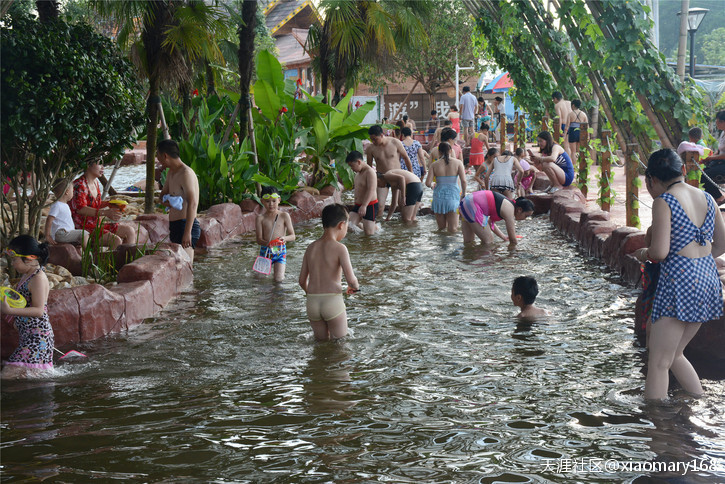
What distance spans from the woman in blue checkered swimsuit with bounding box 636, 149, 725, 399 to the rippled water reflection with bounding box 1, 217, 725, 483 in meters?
0.50

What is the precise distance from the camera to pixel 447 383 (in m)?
5.45

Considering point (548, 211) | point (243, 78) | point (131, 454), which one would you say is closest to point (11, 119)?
point (131, 454)

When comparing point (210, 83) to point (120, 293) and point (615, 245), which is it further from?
point (120, 293)

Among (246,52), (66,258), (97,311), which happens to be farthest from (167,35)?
(97,311)

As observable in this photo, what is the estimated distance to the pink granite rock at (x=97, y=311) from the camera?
6465 millimetres

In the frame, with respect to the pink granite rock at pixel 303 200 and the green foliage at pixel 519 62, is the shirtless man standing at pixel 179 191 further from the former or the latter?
the green foliage at pixel 519 62

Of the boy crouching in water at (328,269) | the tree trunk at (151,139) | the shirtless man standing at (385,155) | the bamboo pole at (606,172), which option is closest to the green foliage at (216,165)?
the tree trunk at (151,139)

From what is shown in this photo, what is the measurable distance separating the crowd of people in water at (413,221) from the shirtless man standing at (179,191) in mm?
14

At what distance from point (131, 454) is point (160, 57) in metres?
8.30

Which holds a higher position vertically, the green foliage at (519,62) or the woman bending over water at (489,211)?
the green foliage at (519,62)

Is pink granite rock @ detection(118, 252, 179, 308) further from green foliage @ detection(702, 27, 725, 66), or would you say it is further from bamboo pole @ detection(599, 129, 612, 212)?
green foliage @ detection(702, 27, 725, 66)

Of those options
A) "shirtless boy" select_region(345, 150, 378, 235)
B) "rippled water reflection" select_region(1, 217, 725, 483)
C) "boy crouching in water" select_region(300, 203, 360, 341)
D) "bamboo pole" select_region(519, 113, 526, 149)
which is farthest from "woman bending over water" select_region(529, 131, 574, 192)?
"bamboo pole" select_region(519, 113, 526, 149)

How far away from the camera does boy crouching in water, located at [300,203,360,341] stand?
20.5 ft

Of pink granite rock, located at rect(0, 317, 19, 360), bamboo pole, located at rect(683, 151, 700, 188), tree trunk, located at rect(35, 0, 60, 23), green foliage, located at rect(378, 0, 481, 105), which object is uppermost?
green foliage, located at rect(378, 0, 481, 105)
